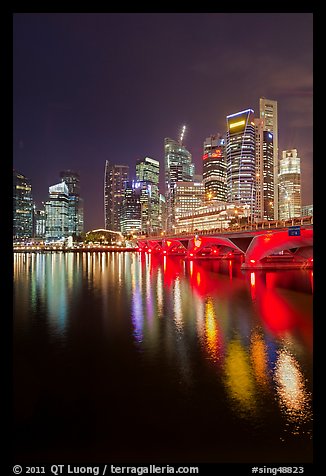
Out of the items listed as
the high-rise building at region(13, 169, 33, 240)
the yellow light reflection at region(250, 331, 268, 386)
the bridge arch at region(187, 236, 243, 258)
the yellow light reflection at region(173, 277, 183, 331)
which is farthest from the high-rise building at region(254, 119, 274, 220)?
the yellow light reflection at region(250, 331, 268, 386)

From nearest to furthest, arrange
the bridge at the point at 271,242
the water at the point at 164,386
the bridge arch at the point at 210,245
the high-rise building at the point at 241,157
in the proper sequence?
the water at the point at 164,386
the bridge at the point at 271,242
the bridge arch at the point at 210,245
the high-rise building at the point at 241,157

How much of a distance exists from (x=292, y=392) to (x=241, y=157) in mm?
180413

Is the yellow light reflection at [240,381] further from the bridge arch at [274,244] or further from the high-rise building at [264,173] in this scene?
the high-rise building at [264,173]

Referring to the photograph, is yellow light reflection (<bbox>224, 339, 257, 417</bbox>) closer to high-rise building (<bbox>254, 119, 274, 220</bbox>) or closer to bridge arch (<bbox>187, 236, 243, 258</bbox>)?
bridge arch (<bbox>187, 236, 243, 258</bbox>)

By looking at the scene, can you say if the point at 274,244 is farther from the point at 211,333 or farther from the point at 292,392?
the point at 292,392

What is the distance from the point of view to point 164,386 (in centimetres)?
879

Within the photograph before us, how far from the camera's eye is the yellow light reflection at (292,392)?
282 inches

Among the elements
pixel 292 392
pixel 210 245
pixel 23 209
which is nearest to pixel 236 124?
pixel 23 209

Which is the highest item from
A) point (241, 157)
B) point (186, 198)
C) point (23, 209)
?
point (241, 157)

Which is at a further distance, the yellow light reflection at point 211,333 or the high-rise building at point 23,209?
the high-rise building at point 23,209

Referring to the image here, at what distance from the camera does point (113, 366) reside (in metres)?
10.3

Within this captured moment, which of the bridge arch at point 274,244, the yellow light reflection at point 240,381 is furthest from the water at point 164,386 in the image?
the bridge arch at point 274,244

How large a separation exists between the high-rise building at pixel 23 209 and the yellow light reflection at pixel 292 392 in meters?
157
